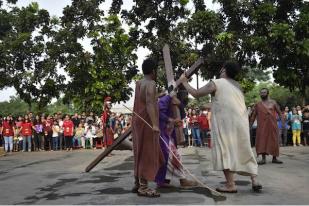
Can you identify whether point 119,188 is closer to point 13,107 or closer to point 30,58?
point 30,58

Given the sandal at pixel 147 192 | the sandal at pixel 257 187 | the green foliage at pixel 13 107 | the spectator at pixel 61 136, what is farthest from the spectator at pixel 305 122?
the green foliage at pixel 13 107

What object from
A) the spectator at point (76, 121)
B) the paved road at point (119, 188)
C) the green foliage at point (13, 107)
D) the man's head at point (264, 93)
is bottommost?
the paved road at point (119, 188)

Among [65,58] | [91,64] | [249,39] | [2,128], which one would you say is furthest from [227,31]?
[2,128]

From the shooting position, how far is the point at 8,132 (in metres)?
22.0

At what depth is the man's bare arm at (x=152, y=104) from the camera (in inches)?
284

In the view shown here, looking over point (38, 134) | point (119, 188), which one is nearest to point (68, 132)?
point (38, 134)

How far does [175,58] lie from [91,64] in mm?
5442

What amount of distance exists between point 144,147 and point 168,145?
847 mm

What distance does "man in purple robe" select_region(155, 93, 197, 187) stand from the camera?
795 cm

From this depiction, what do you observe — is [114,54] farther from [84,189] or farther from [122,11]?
[84,189]

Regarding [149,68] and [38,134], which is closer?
[149,68]

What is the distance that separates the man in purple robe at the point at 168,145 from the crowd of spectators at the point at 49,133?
565 inches

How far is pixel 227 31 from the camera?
24781mm

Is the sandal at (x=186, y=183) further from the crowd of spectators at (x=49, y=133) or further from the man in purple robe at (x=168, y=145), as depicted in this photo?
the crowd of spectators at (x=49, y=133)
